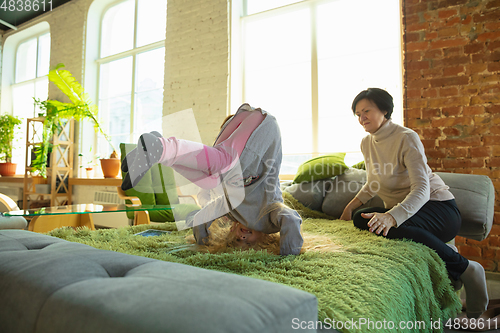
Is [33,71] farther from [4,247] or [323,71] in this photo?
[4,247]

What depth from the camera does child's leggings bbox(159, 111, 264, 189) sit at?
2.49 feet

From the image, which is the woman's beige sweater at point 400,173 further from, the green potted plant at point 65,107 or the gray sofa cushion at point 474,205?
the green potted plant at point 65,107

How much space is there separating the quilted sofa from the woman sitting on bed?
9.7 inches

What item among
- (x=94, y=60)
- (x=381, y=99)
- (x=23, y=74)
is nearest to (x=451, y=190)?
(x=381, y=99)

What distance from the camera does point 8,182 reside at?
612 centimetres

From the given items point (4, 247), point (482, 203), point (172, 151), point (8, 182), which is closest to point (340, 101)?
point (482, 203)

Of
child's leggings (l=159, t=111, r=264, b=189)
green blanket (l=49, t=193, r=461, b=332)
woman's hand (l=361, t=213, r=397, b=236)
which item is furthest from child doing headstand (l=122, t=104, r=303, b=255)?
woman's hand (l=361, t=213, r=397, b=236)

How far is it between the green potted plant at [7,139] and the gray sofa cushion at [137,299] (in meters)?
7.32

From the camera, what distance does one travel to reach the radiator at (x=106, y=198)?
4680 mm

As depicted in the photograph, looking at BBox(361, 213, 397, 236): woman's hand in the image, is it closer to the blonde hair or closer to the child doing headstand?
the blonde hair

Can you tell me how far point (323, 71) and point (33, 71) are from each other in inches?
253

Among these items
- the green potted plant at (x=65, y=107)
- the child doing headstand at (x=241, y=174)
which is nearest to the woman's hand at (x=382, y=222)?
the child doing headstand at (x=241, y=174)

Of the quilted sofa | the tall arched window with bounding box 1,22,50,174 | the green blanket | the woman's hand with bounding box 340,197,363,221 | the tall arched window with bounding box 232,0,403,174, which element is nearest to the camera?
the green blanket

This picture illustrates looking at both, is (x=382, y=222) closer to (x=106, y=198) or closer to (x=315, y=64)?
(x=315, y=64)
